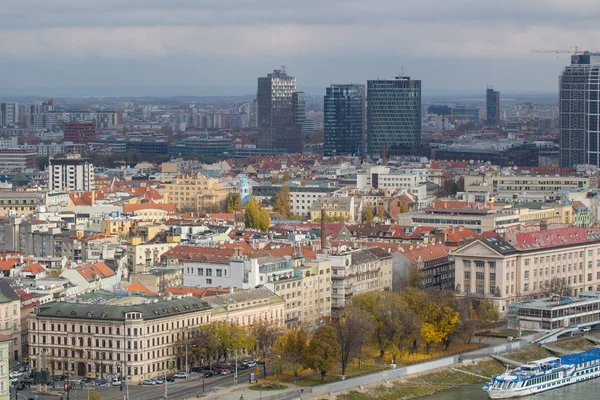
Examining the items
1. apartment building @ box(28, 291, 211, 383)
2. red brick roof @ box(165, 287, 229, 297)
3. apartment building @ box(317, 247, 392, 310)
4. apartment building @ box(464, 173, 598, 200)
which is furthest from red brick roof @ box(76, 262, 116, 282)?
apartment building @ box(464, 173, 598, 200)

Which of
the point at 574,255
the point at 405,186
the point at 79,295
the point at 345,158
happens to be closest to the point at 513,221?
the point at 574,255

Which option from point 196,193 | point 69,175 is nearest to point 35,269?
point 196,193

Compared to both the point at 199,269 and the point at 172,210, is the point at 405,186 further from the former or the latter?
the point at 199,269

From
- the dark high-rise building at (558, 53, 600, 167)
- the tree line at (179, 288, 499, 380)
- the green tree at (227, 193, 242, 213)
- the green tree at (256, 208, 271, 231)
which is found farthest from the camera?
the dark high-rise building at (558, 53, 600, 167)

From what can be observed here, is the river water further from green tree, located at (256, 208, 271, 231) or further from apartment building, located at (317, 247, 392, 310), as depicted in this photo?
green tree, located at (256, 208, 271, 231)

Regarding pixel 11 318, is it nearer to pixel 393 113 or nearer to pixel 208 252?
pixel 208 252
